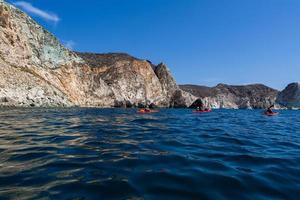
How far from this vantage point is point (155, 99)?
460 feet

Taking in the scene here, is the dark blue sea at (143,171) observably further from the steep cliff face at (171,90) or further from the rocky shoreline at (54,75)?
the steep cliff face at (171,90)

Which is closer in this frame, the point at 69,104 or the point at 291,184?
the point at 291,184

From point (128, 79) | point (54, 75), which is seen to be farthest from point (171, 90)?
point (54, 75)

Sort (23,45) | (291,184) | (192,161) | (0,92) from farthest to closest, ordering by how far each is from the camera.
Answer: (23,45) → (0,92) → (192,161) → (291,184)

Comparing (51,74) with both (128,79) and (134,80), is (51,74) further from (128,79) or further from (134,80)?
(134,80)

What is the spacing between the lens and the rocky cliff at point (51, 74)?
65.9 meters

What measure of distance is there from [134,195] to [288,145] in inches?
438

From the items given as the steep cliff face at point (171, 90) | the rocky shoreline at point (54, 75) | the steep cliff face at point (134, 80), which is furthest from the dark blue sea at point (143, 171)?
the steep cliff face at point (171, 90)

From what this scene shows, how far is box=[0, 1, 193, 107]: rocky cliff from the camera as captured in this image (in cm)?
6588

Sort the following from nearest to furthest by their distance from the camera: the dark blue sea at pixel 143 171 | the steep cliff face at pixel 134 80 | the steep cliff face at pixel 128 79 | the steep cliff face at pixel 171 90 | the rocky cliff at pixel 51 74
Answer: the dark blue sea at pixel 143 171
the rocky cliff at pixel 51 74
the steep cliff face at pixel 128 79
the steep cliff face at pixel 134 80
the steep cliff face at pixel 171 90

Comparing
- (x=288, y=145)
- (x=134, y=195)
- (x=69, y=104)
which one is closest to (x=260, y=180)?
(x=134, y=195)

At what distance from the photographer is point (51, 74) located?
3250 inches

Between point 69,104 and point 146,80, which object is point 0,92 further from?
point 146,80

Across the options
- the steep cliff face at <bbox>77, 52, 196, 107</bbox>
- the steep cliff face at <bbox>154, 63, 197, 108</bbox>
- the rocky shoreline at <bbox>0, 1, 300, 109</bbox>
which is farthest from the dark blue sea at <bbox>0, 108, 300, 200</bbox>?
the steep cliff face at <bbox>154, 63, 197, 108</bbox>
